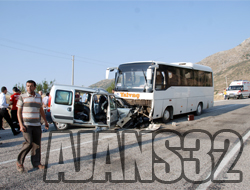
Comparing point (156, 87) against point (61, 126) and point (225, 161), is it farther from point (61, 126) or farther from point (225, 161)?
point (225, 161)

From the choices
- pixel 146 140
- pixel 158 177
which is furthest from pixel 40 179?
pixel 146 140

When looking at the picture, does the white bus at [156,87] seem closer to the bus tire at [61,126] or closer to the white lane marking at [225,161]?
the bus tire at [61,126]

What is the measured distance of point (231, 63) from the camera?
376 ft

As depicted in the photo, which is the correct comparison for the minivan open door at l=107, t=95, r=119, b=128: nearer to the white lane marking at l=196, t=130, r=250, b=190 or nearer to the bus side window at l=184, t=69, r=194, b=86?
the white lane marking at l=196, t=130, r=250, b=190

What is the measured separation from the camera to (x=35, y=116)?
4488 mm

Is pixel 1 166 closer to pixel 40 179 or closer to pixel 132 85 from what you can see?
pixel 40 179

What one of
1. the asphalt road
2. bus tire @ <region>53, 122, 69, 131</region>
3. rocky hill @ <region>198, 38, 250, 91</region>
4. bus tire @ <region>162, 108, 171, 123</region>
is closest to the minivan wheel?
bus tire @ <region>53, 122, 69, 131</region>

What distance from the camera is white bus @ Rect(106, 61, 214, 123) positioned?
9992 mm

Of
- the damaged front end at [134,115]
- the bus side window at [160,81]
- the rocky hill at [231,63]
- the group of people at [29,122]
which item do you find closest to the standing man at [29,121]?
the group of people at [29,122]

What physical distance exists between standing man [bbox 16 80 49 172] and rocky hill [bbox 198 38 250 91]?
296 ft

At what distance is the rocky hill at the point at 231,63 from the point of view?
8931 cm

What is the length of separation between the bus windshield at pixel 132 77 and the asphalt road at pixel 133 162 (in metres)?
3.11

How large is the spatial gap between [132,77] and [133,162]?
6.21 meters

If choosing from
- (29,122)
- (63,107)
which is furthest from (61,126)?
(29,122)
